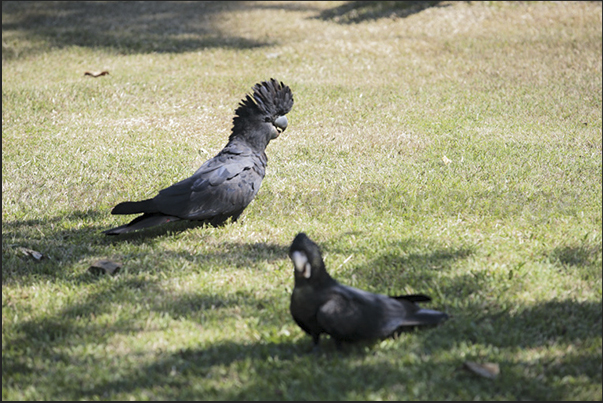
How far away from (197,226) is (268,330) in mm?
1886

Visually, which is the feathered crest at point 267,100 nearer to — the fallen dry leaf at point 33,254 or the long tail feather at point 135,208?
the long tail feather at point 135,208

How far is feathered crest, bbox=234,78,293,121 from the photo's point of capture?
530 centimetres

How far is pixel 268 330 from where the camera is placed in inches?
138

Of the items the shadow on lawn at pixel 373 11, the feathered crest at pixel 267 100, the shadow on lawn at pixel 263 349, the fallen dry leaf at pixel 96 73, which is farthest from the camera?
the shadow on lawn at pixel 373 11

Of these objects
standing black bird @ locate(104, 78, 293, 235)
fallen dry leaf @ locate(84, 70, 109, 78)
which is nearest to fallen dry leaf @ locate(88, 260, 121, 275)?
standing black bird @ locate(104, 78, 293, 235)

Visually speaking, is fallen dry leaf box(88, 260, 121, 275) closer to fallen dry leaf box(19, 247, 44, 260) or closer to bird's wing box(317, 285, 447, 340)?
fallen dry leaf box(19, 247, 44, 260)

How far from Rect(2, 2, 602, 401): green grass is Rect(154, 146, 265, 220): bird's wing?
0.86 ft

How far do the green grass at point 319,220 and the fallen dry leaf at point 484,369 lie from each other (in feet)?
0.20

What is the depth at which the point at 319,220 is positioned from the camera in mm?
5227

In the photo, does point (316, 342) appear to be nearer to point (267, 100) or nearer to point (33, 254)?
point (33, 254)

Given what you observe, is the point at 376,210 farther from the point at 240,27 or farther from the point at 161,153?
the point at 240,27

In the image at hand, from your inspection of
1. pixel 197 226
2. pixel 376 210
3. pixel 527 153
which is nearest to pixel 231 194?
pixel 197 226

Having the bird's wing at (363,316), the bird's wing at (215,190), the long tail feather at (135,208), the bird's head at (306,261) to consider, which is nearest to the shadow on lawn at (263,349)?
the bird's wing at (363,316)

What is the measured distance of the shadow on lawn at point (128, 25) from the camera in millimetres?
12797
